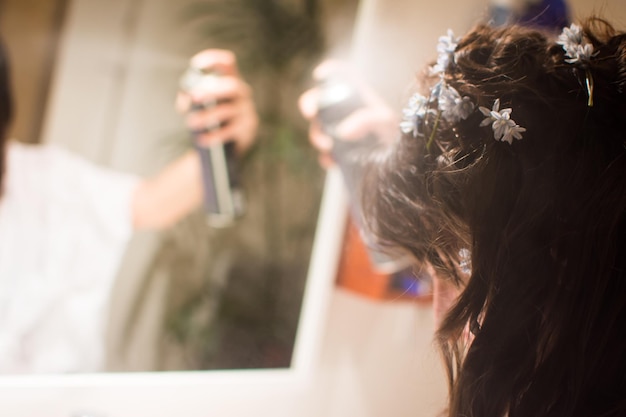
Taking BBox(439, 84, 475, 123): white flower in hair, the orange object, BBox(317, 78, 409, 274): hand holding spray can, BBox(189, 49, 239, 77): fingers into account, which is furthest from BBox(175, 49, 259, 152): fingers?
BBox(439, 84, 475, 123): white flower in hair

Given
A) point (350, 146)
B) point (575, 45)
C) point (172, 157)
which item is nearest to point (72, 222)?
point (172, 157)

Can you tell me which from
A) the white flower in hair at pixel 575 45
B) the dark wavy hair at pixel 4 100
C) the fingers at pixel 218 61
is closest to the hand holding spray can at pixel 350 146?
the fingers at pixel 218 61

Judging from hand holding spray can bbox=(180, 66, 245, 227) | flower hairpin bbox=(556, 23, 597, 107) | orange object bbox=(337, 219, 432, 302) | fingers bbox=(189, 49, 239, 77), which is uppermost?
flower hairpin bbox=(556, 23, 597, 107)

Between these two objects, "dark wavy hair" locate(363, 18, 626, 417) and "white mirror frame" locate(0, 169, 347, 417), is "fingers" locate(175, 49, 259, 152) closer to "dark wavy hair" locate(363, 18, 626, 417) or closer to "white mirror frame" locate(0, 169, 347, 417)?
"white mirror frame" locate(0, 169, 347, 417)

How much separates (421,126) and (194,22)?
0.35 meters

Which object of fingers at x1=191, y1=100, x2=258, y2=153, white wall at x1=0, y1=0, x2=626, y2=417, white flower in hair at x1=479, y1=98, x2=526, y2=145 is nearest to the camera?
white flower in hair at x1=479, y1=98, x2=526, y2=145

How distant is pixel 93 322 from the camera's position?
780mm

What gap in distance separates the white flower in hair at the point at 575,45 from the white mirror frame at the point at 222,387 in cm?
37

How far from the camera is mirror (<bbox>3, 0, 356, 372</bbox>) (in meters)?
0.70

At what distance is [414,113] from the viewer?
640mm

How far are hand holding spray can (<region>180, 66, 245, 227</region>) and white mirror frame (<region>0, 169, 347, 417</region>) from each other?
143mm

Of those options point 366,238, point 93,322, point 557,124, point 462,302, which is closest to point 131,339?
point 93,322

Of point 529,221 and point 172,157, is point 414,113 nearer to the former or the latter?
point 529,221

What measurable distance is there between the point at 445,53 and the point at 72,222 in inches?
19.5
